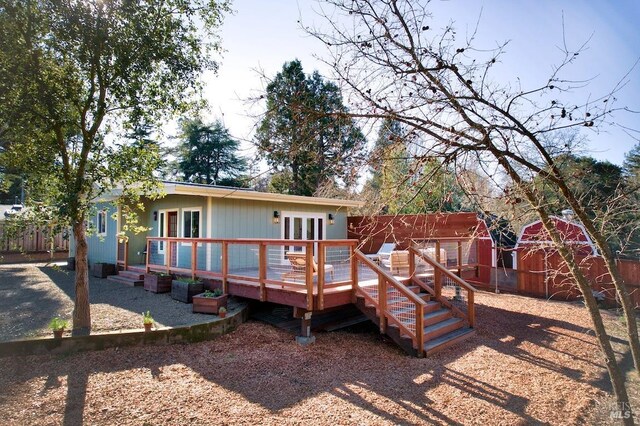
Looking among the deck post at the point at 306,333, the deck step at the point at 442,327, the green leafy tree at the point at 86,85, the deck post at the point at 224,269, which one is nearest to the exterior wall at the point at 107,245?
the deck post at the point at 224,269

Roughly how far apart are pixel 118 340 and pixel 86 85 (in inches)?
162

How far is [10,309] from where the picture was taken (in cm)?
752

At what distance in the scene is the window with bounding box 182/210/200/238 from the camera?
1086 centimetres

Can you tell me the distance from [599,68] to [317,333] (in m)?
5.76

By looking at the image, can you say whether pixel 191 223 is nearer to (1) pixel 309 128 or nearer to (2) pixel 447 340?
(2) pixel 447 340

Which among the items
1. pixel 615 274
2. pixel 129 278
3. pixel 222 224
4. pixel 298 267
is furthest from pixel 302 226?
pixel 615 274

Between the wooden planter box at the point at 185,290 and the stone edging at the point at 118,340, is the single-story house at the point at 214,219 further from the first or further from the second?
the stone edging at the point at 118,340

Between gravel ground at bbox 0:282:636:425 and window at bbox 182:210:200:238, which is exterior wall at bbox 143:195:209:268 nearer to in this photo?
window at bbox 182:210:200:238

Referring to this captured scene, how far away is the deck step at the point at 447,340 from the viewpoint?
20.5 ft

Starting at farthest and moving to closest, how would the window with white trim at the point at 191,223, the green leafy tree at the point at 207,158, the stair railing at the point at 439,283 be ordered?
the green leafy tree at the point at 207,158 → the window with white trim at the point at 191,223 → the stair railing at the point at 439,283

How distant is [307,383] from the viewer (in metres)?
5.01

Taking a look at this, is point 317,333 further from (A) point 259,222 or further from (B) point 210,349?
(A) point 259,222

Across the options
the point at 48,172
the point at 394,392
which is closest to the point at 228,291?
the point at 48,172

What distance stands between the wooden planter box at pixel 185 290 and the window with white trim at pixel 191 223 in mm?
2441
